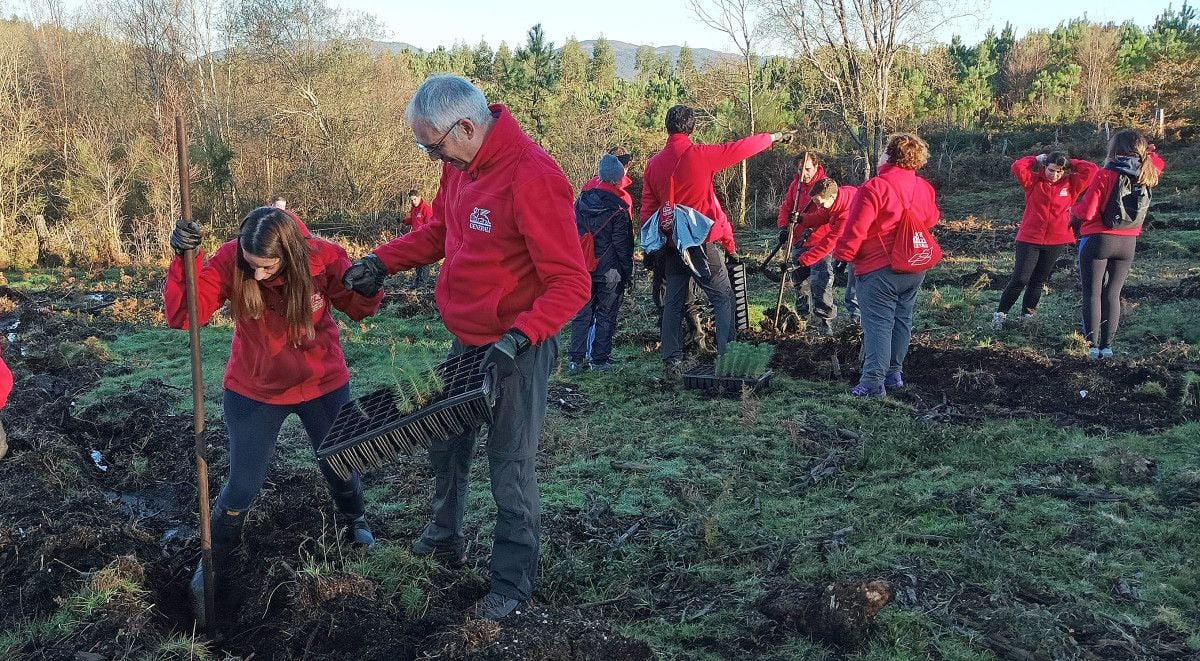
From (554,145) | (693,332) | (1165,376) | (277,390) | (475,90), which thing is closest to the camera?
(475,90)

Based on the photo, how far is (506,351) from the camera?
2.86 m

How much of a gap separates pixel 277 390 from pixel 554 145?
19.7 m

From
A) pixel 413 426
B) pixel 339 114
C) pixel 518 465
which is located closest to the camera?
pixel 413 426

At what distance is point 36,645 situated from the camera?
10.6 ft

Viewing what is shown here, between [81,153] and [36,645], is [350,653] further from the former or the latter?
[81,153]

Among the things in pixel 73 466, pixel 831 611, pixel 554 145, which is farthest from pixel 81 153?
pixel 831 611

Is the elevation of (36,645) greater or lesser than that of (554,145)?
lesser

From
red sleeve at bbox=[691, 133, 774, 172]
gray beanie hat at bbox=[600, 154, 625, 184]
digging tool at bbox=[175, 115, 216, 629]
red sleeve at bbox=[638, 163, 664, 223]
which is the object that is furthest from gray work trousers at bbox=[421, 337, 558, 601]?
gray beanie hat at bbox=[600, 154, 625, 184]

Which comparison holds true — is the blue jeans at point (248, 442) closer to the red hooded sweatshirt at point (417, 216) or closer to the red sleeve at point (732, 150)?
the red sleeve at point (732, 150)

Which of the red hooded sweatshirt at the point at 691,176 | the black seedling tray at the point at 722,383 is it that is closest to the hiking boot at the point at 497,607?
the black seedling tray at the point at 722,383

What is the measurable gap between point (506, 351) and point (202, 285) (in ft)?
4.45

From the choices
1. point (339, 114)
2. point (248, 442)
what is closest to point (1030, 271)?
point (248, 442)

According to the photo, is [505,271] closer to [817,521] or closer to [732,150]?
A: [817,521]

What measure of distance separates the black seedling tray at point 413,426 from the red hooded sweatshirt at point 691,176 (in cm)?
409
